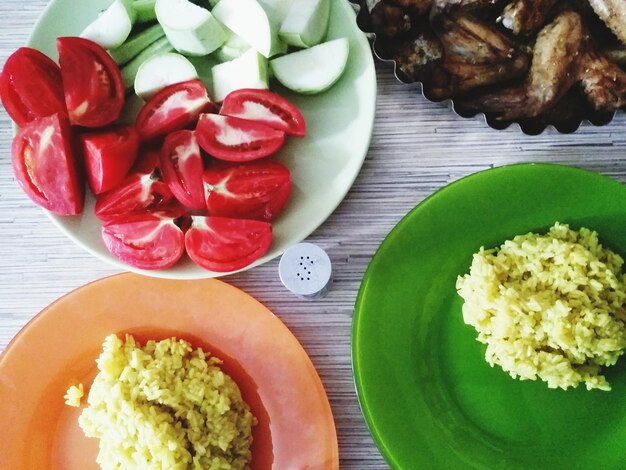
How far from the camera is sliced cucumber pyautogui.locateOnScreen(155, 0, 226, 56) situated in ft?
4.41

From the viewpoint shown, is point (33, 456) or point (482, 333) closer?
point (482, 333)

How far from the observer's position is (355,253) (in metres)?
1.51

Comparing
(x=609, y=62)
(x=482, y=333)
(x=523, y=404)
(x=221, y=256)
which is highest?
(x=609, y=62)

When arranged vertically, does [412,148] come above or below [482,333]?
above

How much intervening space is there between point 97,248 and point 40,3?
65 centimetres

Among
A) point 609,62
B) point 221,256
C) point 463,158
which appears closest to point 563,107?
point 609,62

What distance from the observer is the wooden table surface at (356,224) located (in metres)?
1.48

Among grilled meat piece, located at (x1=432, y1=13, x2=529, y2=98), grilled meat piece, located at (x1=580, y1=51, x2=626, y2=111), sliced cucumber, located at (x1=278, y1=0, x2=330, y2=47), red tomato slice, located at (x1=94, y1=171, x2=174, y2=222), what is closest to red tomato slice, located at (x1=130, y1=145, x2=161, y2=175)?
red tomato slice, located at (x1=94, y1=171, x2=174, y2=222)

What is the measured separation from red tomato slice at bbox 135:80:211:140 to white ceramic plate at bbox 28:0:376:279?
192 millimetres

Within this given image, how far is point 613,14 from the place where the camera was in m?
1.31

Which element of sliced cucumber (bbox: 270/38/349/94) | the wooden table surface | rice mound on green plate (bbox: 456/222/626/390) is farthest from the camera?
the wooden table surface

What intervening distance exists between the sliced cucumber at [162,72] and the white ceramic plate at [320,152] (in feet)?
0.81

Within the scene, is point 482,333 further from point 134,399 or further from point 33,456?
point 33,456

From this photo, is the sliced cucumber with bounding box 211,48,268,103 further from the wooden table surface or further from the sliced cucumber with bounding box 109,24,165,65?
the wooden table surface
